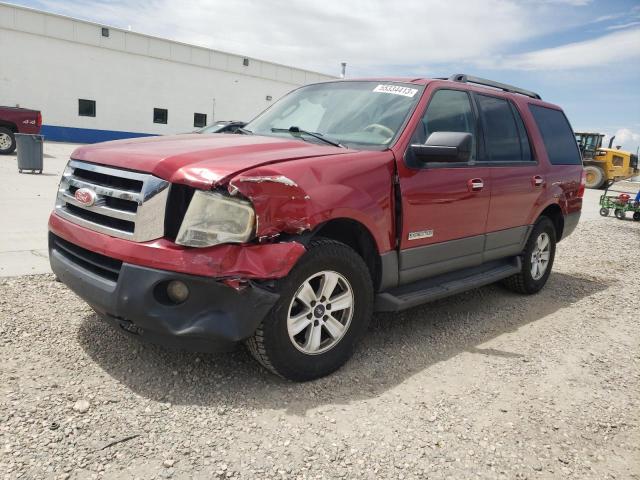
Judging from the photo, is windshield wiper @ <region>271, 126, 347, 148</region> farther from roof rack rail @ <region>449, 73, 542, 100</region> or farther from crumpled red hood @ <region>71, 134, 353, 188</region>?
roof rack rail @ <region>449, 73, 542, 100</region>

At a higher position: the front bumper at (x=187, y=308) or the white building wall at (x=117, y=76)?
the white building wall at (x=117, y=76)

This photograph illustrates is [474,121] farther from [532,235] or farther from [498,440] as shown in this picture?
[498,440]

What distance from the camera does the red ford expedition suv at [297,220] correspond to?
259cm

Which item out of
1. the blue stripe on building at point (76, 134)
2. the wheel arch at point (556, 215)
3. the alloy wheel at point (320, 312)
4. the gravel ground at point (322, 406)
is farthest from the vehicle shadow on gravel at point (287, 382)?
the blue stripe on building at point (76, 134)

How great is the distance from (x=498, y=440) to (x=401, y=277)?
1.24 metres

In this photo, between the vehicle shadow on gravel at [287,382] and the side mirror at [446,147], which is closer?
the vehicle shadow on gravel at [287,382]

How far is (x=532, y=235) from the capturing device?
204 inches

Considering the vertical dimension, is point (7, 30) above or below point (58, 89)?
above

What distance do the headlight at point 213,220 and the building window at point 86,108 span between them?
2744 centimetres

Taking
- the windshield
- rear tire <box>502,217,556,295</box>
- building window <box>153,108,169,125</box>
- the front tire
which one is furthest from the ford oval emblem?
building window <box>153,108,169,125</box>

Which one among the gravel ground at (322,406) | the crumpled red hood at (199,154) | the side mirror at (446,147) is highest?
the side mirror at (446,147)

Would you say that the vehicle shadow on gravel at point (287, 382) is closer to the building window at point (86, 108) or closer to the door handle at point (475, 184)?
the door handle at point (475, 184)

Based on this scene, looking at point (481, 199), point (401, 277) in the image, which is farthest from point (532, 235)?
point (401, 277)

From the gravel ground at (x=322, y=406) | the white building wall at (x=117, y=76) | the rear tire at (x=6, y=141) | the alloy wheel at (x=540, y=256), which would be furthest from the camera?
the white building wall at (x=117, y=76)
